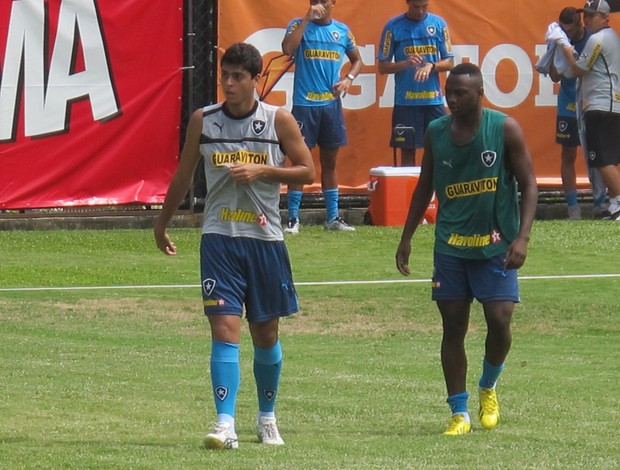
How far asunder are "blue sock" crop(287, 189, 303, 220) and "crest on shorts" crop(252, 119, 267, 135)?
29.6 feet

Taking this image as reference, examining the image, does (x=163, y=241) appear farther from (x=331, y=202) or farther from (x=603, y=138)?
(x=603, y=138)

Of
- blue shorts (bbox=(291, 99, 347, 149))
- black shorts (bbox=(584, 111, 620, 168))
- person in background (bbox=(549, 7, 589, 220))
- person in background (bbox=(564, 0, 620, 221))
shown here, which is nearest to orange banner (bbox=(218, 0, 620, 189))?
person in background (bbox=(549, 7, 589, 220))

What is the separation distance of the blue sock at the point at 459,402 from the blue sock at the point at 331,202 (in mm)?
8952

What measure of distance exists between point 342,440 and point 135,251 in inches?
342

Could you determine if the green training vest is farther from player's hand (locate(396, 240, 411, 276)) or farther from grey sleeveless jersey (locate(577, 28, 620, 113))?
grey sleeveless jersey (locate(577, 28, 620, 113))

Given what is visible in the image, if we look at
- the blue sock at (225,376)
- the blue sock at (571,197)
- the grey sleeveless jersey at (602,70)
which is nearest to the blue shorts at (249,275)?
the blue sock at (225,376)

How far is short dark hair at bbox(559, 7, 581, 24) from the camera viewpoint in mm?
17812

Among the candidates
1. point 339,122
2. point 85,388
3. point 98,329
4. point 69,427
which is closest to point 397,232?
point 339,122

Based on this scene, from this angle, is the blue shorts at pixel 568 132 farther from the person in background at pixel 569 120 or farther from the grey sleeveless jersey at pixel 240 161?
the grey sleeveless jersey at pixel 240 161

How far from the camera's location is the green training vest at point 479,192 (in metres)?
7.82

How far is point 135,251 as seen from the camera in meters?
16.0

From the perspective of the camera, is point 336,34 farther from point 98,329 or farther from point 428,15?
point 98,329

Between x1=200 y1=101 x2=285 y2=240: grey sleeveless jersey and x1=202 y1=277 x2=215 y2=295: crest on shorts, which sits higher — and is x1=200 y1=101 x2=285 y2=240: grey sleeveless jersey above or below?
above

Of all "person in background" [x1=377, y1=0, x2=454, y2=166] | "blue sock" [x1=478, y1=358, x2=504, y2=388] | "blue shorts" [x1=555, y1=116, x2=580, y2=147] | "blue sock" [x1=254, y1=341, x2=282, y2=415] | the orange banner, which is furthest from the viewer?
"blue shorts" [x1=555, y1=116, x2=580, y2=147]
